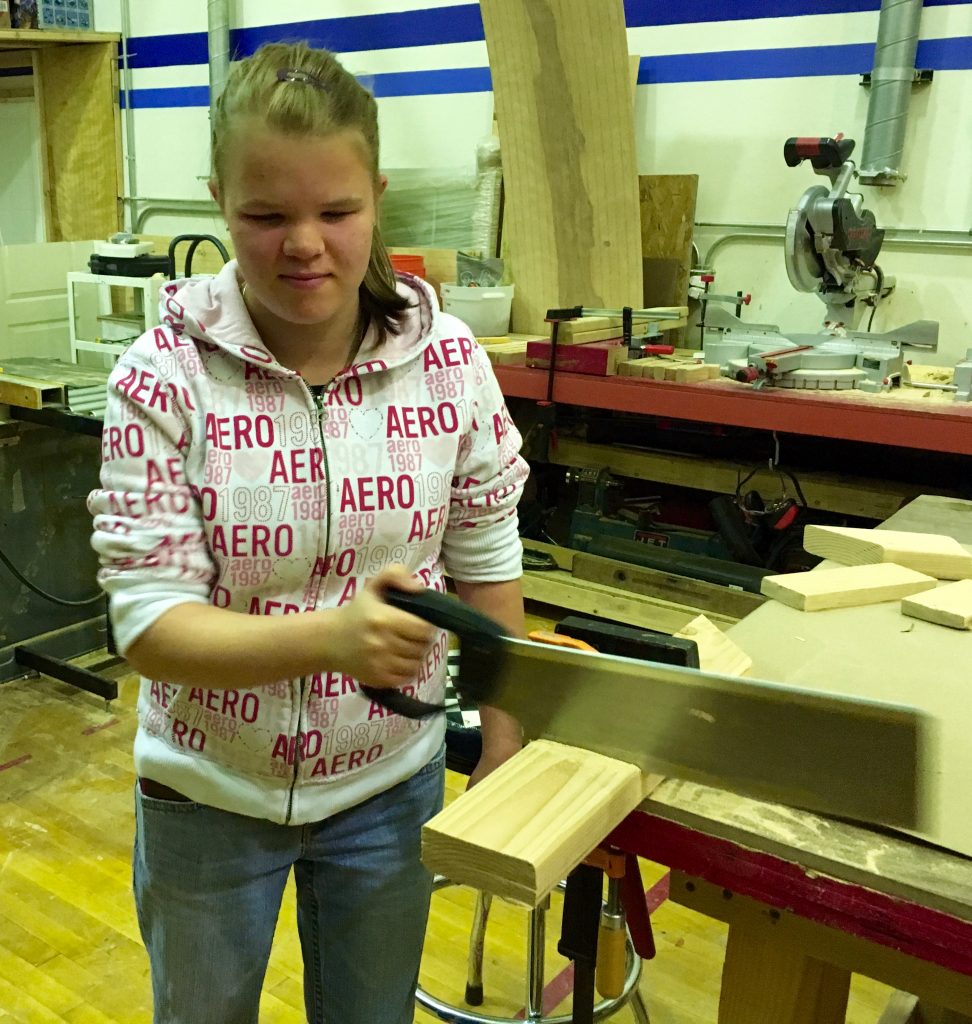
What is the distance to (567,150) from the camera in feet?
11.4

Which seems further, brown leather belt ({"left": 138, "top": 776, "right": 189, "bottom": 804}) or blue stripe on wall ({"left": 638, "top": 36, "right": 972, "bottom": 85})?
blue stripe on wall ({"left": 638, "top": 36, "right": 972, "bottom": 85})

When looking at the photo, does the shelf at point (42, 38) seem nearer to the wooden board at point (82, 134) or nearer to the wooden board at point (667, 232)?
the wooden board at point (82, 134)

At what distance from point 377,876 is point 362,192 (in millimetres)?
718

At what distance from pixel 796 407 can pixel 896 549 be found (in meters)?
1.28

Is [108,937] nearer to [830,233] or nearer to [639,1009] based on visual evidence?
[639,1009]

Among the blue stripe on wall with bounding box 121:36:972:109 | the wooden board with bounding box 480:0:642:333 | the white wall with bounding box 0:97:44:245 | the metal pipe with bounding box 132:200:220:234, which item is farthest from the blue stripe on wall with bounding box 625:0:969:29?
the white wall with bounding box 0:97:44:245

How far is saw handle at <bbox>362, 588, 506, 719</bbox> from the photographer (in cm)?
84

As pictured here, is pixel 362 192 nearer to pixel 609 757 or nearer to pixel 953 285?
pixel 609 757

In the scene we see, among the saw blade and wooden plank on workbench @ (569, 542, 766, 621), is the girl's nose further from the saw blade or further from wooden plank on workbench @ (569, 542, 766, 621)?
wooden plank on workbench @ (569, 542, 766, 621)

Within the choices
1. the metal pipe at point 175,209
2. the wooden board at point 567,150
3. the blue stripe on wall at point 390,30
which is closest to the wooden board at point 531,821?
the wooden board at point 567,150

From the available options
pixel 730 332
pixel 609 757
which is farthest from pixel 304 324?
pixel 730 332

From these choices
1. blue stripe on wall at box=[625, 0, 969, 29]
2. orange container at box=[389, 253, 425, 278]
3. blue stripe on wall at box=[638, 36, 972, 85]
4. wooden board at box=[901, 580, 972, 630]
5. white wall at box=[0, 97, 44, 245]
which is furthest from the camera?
white wall at box=[0, 97, 44, 245]

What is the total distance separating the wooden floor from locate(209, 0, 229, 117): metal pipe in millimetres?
3527

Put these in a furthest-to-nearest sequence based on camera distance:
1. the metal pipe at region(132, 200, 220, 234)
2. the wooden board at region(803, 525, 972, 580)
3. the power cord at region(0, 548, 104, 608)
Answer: the metal pipe at region(132, 200, 220, 234)
the power cord at region(0, 548, 104, 608)
the wooden board at region(803, 525, 972, 580)
